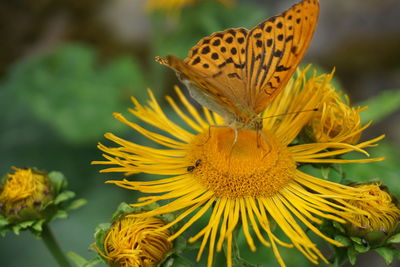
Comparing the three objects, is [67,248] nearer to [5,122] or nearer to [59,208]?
[5,122]

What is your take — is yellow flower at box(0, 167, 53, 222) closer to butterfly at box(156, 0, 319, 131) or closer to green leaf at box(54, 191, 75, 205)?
green leaf at box(54, 191, 75, 205)

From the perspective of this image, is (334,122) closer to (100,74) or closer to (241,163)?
(241,163)

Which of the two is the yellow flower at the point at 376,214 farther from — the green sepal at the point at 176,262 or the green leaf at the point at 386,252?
Answer: the green sepal at the point at 176,262

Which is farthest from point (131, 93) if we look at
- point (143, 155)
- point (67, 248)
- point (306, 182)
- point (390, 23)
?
point (390, 23)

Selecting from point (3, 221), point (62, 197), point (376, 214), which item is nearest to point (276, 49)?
point (376, 214)

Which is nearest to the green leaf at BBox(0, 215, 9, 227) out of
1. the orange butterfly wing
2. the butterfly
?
the butterfly
